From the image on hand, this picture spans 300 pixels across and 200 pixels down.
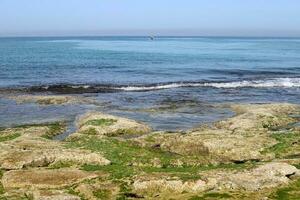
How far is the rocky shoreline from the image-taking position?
2531cm

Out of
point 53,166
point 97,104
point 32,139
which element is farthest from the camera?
point 97,104

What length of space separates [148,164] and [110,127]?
510 inches

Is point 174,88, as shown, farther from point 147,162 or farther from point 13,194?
point 13,194

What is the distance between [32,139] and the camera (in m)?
36.6

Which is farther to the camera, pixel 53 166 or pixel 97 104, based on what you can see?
pixel 97 104

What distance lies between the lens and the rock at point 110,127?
42812 millimetres

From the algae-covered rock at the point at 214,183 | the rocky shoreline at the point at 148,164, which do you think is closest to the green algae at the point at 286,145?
the rocky shoreline at the point at 148,164

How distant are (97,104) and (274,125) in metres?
23.4

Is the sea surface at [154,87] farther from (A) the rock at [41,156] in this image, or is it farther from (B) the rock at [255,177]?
(B) the rock at [255,177]

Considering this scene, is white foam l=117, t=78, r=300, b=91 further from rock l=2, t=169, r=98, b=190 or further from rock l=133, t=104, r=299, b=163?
rock l=2, t=169, r=98, b=190

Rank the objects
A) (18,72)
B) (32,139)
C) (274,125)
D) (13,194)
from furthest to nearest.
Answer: (18,72) < (274,125) < (32,139) < (13,194)

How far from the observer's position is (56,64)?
406 ft

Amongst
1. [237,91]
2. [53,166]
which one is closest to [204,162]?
[53,166]

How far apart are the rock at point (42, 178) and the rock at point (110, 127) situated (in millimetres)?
14418
